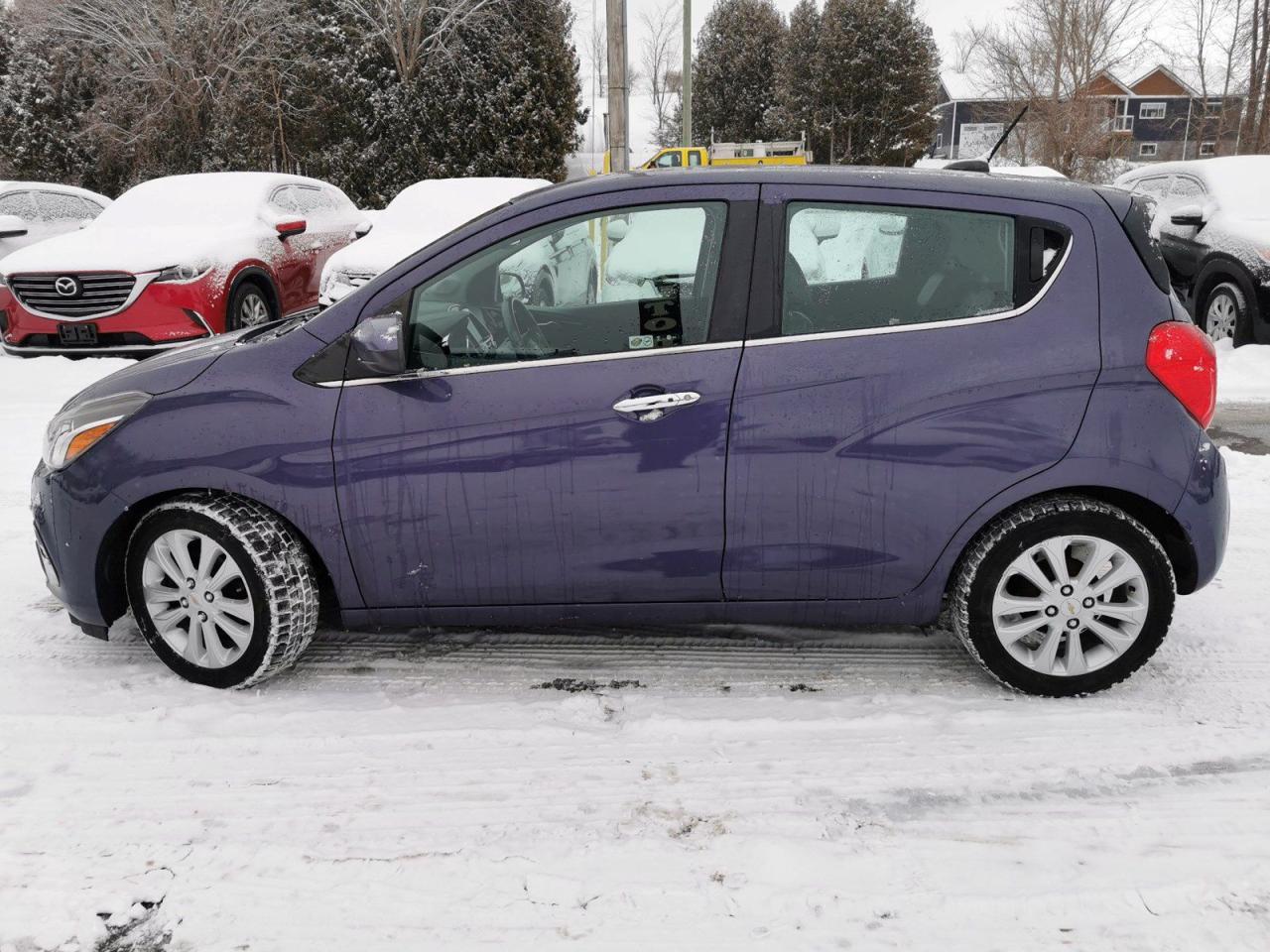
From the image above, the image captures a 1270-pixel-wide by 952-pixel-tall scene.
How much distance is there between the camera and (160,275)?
899cm

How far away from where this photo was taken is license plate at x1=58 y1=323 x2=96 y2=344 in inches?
354

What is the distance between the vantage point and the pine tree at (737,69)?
152ft

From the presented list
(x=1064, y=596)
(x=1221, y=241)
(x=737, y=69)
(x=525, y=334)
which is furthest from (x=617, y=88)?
(x=737, y=69)

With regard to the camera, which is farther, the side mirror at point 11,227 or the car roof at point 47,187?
the car roof at point 47,187

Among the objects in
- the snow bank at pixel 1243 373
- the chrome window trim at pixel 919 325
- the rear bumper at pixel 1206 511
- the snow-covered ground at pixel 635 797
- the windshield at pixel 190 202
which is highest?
the windshield at pixel 190 202

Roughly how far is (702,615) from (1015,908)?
1.31 metres

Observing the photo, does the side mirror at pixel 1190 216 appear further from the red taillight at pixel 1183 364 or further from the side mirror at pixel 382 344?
the side mirror at pixel 382 344

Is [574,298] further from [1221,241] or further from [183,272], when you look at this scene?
[1221,241]

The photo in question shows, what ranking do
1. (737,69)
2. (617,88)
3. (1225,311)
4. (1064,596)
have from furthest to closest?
1. (737,69)
2. (617,88)
3. (1225,311)
4. (1064,596)

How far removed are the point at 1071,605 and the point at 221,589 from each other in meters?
2.70

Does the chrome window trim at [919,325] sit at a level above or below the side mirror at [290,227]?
below

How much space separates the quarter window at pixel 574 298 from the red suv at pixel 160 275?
585cm

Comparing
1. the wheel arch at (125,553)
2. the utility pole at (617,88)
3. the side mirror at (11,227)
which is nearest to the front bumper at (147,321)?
the side mirror at (11,227)

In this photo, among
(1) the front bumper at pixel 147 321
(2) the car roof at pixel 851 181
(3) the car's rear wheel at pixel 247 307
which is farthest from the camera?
(3) the car's rear wheel at pixel 247 307
